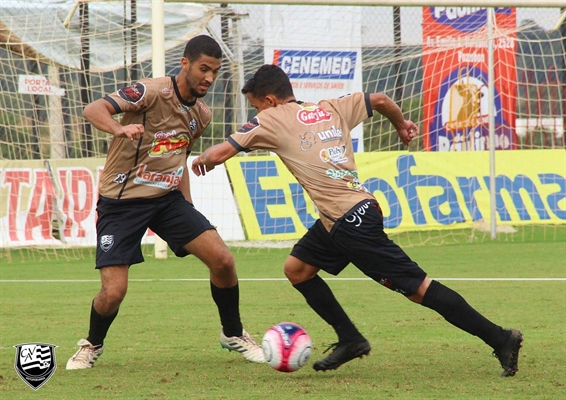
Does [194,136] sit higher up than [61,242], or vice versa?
[194,136]

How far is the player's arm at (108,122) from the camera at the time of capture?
5.32m

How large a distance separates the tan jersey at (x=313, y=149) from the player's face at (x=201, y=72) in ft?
1.93

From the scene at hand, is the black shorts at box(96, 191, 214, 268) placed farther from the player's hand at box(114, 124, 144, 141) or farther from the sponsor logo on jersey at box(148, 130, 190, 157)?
the player's hand at box(114, 124, 144, 141)

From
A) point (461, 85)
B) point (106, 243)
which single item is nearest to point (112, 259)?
point (106, 243)

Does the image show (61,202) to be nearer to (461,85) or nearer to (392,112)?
(461,85)

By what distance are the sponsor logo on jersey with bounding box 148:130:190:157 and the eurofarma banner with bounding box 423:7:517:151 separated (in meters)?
9.90

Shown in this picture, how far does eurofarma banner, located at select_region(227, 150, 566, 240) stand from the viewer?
47.0ft

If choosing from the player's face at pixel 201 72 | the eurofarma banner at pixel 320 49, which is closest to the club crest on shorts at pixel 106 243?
the player's face at pixel 201 72

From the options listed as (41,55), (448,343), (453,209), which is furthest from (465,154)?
(448,343)

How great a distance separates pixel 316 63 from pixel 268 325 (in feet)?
28.7

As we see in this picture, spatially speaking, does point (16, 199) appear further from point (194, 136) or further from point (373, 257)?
point (373, 257)

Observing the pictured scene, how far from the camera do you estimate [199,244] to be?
604cm

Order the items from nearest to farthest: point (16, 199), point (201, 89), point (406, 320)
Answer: point (201, 89) < point (406, 320) < point (16, 199)

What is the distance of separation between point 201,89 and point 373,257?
1.58 metres
